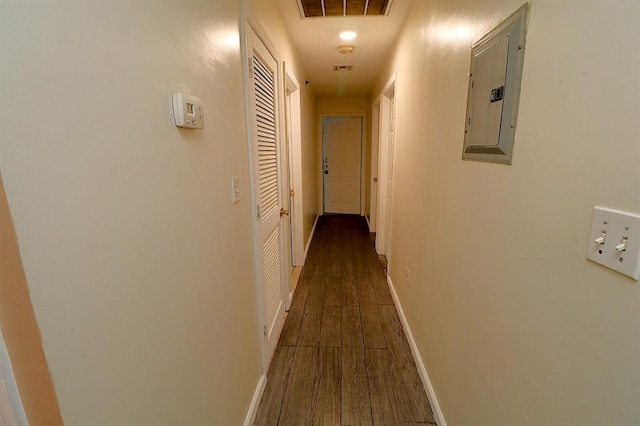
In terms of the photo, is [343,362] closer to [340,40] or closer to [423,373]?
[423,373]

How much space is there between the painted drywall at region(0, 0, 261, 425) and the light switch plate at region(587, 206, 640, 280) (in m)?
1.01

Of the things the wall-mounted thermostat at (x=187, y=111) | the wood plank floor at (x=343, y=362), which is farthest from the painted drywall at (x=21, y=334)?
the wood plank floor at (x=343, y=362)

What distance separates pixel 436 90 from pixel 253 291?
1.50 meters

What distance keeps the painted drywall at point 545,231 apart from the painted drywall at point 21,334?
1.03m

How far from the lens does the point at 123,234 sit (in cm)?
62

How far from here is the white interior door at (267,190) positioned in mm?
1593

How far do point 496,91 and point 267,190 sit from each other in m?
1.35

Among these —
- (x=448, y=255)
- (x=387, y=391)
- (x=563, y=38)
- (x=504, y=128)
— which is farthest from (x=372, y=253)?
(x=563, y=38)

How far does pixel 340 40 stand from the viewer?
2.73m

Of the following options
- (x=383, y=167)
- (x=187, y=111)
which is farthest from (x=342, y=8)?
(x=383, y=167)

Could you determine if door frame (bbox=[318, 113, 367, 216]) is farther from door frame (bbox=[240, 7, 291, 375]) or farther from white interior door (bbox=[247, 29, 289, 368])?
white interior door (bbox=[247, 29, 289, 368])

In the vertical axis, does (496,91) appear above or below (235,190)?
above

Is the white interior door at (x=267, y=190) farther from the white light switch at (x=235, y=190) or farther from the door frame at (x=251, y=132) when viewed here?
the white light switch at (x=235, y=190)

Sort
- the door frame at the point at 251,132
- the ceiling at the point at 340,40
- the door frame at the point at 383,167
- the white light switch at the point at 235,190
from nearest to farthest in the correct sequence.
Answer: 1. the white light switch at the point at 235,190
2. the door frame at the point at 251,132
3. the ceiling at the point at 340,40
4. the door frame at the point at 383,167
